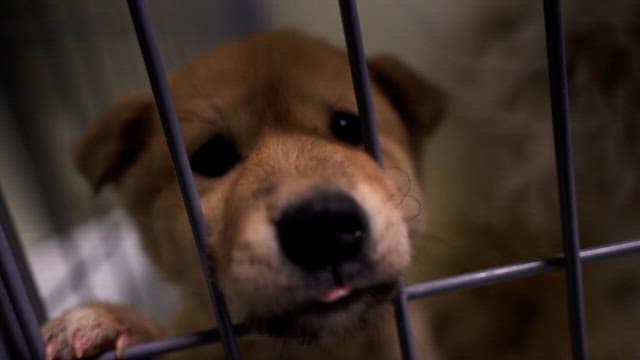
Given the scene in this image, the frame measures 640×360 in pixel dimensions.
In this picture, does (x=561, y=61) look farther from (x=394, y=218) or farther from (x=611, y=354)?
(x=611, y=354)

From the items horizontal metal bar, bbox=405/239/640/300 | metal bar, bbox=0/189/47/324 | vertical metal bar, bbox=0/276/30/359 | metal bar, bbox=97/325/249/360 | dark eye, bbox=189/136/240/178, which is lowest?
metal bar, bbox=0/189/47/324

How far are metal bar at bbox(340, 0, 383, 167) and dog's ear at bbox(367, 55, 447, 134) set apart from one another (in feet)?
1.36

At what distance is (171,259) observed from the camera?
855 millimetres

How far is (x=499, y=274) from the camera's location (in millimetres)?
585

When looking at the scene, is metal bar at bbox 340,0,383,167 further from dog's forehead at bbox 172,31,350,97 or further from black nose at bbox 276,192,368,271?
dog's forehead at bbox 172,31,350,97

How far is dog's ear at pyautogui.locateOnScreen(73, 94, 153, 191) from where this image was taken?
90cm

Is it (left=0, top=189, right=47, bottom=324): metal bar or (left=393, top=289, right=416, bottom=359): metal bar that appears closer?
(left=393, top=289, right=416, bottom=359): metal bar

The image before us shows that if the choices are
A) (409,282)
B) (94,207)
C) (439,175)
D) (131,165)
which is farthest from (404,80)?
(94,207)

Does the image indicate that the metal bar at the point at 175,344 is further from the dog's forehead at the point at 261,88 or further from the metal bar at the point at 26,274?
the metal bar at the point at 26,274

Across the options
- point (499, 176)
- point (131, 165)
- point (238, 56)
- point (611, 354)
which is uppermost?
point (238, 56)

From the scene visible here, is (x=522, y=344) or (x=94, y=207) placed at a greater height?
(x=94, y=207)

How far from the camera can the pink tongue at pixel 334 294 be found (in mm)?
551

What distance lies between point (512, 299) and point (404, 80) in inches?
14.3

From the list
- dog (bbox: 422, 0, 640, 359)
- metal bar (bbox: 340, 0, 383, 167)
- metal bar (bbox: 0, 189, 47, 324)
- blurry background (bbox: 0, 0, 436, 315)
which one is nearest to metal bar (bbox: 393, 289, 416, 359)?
metal bar (bbox: 340, 0, 383, 167)
